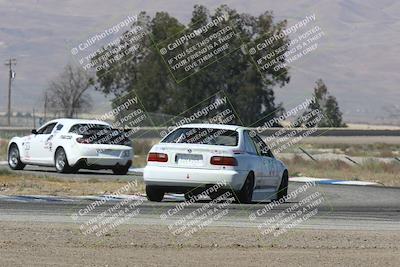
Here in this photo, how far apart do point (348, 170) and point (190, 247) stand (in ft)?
81.8

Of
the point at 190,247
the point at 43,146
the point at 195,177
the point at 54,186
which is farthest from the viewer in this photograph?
the point at 43,146

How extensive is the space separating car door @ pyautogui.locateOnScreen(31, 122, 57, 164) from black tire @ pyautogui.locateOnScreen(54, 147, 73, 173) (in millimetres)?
204

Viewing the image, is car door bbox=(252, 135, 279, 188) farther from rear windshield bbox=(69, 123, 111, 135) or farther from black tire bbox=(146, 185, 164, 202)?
rear windshield bbox=(69, 123, 111, 135)

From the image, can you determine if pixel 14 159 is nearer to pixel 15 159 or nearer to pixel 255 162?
pixel 15 159

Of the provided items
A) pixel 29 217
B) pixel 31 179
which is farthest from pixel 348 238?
pixel 31 179

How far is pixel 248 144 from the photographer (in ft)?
65.6

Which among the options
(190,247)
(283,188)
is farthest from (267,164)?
(190,247)

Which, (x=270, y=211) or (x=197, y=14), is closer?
(x=270, y=211)

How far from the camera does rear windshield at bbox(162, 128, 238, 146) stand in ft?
64.4

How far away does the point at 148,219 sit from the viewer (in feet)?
53.9

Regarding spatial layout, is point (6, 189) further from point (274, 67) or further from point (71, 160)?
point (274, 67)

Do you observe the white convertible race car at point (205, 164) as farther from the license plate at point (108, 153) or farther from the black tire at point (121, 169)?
the black tire at point (121, 169)

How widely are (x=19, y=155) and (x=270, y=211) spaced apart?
1314cm

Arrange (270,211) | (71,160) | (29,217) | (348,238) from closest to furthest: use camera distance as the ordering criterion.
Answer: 1. (348,238)
2. (29,217)
3. (270,211)
4. (71,160)
